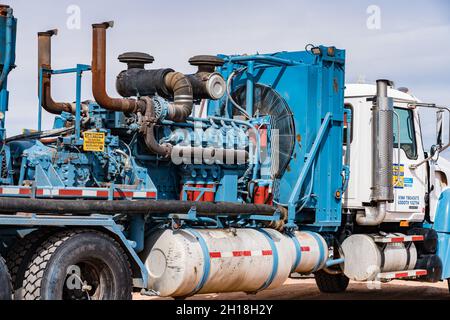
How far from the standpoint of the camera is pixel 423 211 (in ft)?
45.4

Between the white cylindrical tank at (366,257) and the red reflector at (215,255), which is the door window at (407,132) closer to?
the white cylindrical tank at (366,257)

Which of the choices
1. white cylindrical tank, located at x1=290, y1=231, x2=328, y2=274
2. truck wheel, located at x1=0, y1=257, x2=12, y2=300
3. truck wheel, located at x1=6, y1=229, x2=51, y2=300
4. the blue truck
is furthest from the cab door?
truck wheel, located at x1=0, y1=257, x2=12, y2=300

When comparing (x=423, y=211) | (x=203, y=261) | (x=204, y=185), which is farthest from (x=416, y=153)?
(x=203, y=261)

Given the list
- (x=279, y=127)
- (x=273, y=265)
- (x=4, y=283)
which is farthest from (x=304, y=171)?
(x=4, y=283)

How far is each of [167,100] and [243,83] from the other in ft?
6.38

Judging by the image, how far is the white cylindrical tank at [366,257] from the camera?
41.8 ft

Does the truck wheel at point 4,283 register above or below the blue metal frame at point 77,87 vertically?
below

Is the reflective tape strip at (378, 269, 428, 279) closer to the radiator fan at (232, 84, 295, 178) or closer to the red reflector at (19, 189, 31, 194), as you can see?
the radiator fan at (232, 84, 295, 178)

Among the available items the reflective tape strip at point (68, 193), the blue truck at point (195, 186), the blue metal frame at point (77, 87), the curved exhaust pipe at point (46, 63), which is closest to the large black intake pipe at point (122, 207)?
the blue truck at point (195, 186)

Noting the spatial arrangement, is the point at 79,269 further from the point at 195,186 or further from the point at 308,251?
the point at 308,251

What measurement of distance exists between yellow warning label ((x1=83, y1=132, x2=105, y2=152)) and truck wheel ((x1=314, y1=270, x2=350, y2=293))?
6270 mm

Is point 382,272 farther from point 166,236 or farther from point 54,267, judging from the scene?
point 54,267

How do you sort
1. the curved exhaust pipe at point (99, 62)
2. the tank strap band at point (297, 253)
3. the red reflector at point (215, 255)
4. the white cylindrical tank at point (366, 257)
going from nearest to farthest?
the curved exhaust pipe at point (99, 62) < the red reflector at point (215, 255) < the tank strap band at point (297, 253) < the white cylindrical tank at point (366, 257)

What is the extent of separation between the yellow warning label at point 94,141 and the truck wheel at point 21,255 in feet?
3.81
